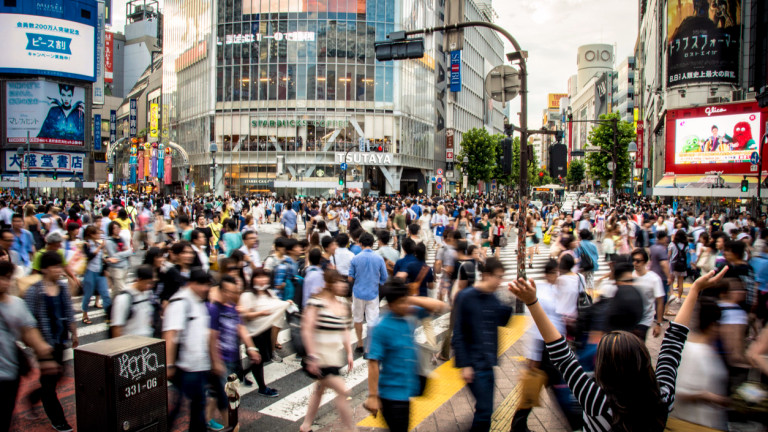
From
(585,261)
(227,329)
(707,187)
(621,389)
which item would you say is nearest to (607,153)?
(707,187)

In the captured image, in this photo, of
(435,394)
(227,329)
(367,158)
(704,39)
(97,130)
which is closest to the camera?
(227,329)

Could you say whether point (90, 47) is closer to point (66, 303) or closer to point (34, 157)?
point (34, 157)

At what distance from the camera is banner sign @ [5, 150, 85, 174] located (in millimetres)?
59875

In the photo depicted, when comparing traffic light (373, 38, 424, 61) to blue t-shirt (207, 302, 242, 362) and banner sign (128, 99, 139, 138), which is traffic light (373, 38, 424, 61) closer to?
blue t-shirt (207, 302, 242, 362)

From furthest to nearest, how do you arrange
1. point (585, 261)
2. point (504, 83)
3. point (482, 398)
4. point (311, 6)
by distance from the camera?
1. point (311, 6)
2. point (504, 83)
3. point (585, 261)
4. point (482, 398)

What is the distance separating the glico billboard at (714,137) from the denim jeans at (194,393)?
45.4m

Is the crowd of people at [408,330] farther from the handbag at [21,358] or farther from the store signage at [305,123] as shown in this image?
the store signage at [305,123]

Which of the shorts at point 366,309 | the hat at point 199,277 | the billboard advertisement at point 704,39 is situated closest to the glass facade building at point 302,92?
the billboard advertisement at point 704,39

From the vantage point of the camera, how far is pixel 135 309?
5500 mm

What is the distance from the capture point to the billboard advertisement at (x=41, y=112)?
5941 cm

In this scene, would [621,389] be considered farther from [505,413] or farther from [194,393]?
[505,413]

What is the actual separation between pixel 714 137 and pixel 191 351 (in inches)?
1954

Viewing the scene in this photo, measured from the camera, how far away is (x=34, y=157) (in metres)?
59.9

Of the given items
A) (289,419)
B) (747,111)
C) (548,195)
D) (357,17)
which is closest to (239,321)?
(289,419)
